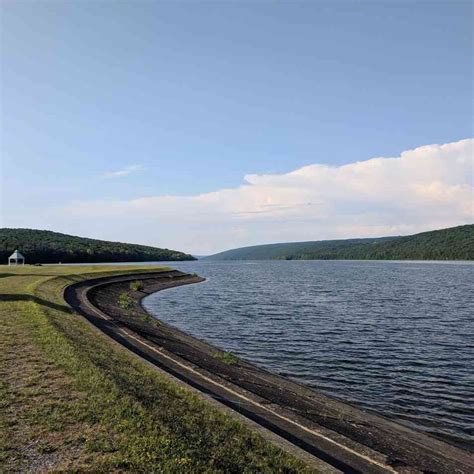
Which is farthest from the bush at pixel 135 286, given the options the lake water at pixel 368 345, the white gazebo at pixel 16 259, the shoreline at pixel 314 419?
the white gazebo at pixel 16 259

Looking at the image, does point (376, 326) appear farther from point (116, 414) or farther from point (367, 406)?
point (116, 414)

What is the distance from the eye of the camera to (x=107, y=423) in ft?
30.8

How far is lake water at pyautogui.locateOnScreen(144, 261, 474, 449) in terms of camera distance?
17.0 meters

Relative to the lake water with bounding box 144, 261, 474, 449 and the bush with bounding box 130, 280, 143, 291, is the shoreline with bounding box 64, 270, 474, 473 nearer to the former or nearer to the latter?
the lake water with bounding box 144, 261, 474, 449

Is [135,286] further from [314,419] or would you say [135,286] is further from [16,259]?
[314,419]

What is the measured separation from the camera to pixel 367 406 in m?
16.7

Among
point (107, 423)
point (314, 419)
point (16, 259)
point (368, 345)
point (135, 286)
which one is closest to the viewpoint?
point (107, 423)

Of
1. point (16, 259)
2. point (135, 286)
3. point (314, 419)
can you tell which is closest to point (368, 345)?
point (314, 419)

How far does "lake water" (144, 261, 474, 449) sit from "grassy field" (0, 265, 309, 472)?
26.7ft

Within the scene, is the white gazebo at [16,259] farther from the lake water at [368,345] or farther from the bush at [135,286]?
the lake water at [368,345]

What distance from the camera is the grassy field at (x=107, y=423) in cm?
786

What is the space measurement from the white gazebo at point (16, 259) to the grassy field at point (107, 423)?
94.5m

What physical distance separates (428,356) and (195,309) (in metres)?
27.8

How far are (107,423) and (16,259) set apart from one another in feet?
338
